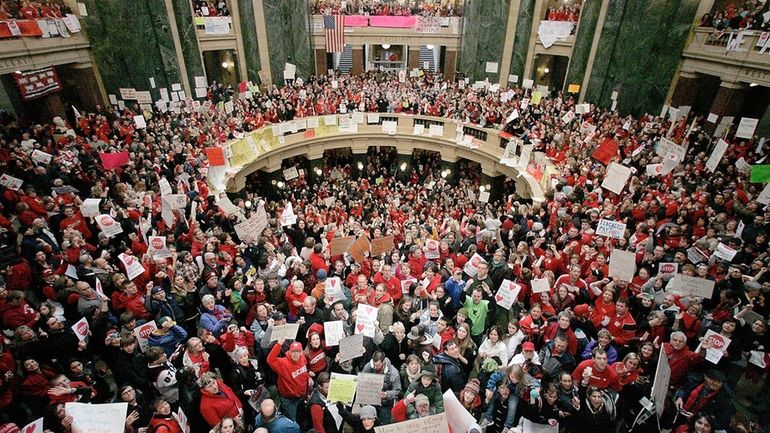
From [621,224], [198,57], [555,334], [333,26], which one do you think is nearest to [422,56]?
[333,26]

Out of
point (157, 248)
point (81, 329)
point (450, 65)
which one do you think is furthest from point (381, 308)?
point (450, 65)

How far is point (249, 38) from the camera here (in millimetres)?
20969

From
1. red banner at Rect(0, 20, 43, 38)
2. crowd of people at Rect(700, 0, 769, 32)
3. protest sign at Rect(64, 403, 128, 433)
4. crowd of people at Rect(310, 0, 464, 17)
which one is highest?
crowd of people at Rect(700, 0, 769, 32)

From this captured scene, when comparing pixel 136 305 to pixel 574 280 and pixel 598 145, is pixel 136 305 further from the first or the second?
pixel 598 145

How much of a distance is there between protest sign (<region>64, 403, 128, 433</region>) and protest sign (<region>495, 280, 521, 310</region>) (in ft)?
17.5

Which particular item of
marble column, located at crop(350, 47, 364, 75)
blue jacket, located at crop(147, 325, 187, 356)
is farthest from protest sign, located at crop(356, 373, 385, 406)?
marble column, located at crop(350, 47, 364, 75)

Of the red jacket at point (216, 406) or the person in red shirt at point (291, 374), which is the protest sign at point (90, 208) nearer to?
the person in red shirt at point (291, 374)

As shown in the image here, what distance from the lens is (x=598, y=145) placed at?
13.8 meters

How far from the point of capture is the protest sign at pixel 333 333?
18.5ft

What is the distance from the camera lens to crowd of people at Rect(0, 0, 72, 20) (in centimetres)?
1267

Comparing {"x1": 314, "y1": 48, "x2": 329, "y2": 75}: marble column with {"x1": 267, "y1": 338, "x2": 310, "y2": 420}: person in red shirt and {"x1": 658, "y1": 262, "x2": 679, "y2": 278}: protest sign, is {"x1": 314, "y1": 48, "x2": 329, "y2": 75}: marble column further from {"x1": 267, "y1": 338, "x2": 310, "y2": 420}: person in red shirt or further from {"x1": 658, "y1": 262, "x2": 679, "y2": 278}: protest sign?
Answer: {"x1": 267, "y1": 338, "x2": 310, "y2": 420}: person in red shirt

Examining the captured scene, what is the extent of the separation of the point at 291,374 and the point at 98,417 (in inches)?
79.3

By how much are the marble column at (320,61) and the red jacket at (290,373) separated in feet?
73.6

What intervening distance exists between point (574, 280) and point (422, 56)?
1259 inches
